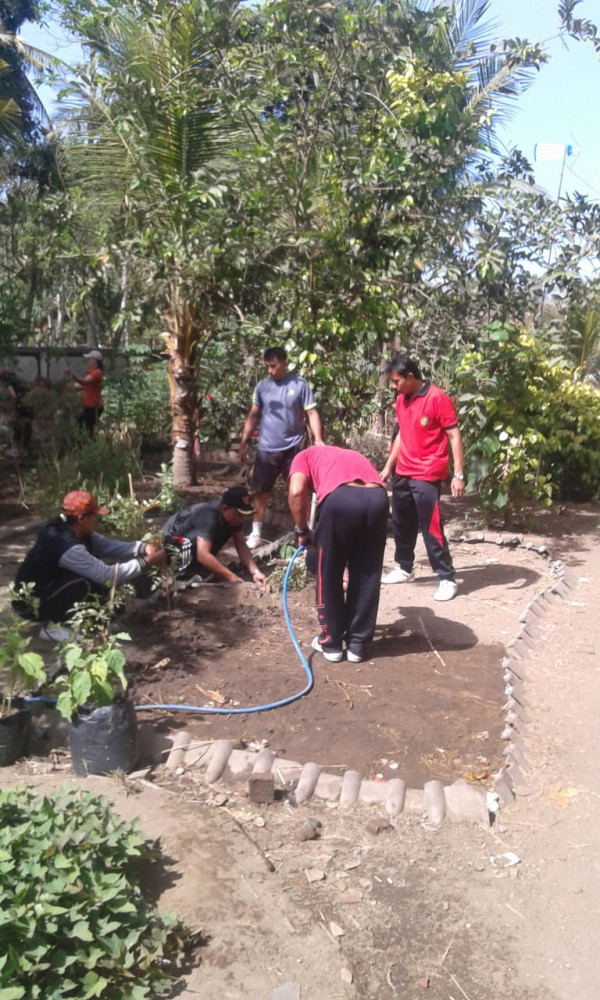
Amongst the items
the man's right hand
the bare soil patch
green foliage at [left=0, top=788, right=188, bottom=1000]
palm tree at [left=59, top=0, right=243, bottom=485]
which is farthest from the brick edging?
palm tree at [left=59, top=0, right=243, bottom=485]

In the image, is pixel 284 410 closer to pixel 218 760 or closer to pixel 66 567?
pixel 66 567

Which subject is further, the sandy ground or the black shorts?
the black shorts

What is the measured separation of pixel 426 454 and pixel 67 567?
Answer: 277 cm

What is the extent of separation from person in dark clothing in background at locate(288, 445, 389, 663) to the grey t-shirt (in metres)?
1.87

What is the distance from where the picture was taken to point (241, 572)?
6.80 meters

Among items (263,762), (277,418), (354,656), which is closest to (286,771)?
(263,762)

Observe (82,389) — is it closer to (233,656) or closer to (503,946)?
(233,656)

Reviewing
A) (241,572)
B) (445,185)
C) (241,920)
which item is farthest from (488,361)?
(241,920)

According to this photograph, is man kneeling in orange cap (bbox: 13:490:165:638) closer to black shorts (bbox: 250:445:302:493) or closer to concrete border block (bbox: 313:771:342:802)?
concrete border block (bbox: 313:771:342:802)

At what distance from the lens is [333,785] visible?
397 cm

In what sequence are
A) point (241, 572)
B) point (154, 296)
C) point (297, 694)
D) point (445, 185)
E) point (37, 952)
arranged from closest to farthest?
point (37, 952) < point (297, 694) < point (241, 572) < point (445, 185) < point (154, 296)

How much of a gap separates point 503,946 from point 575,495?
304 inches

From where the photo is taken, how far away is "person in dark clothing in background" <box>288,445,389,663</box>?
4.91m

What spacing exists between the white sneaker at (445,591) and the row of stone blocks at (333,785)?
253 centimetres
